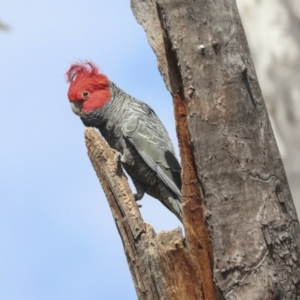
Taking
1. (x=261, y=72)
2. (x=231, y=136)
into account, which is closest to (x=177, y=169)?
(x=261, y=72)

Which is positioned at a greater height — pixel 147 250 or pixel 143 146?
pixel 143 146

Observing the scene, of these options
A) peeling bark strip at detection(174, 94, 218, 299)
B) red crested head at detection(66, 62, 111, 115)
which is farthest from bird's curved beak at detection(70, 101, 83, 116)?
peeling bark strip at detection(174, 94, 218, 299)

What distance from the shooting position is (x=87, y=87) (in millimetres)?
5785

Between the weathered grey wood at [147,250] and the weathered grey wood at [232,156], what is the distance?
10.6 inches

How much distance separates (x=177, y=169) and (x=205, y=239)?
7.51ft

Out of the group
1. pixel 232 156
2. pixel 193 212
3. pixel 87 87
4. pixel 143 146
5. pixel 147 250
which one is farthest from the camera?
pixel 87 87

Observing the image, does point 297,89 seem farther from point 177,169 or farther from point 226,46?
point 177,169

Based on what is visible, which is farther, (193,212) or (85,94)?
(85,94)

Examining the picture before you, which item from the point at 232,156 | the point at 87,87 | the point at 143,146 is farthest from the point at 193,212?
the point at 87,87

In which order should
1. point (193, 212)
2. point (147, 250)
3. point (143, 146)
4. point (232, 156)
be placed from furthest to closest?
point (143, 146), point (147, 250), point (193, 212), point (232, 156)

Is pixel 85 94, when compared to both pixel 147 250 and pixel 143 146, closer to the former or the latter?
pixel 143 146

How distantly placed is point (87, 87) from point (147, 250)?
9.33 feet

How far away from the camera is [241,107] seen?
2.85m

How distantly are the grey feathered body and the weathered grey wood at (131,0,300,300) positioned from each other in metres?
2.39
